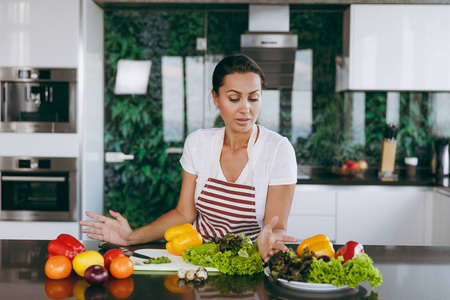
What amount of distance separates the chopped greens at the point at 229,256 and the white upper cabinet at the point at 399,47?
2411 millimetres

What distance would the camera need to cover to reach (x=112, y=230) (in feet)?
5.46

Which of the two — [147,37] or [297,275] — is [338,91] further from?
[297,275]

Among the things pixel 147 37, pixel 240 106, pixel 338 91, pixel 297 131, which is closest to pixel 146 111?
pixel 147 37

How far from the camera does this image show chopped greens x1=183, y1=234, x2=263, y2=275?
4.36ft

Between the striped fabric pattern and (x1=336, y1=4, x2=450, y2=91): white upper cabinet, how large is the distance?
195cm

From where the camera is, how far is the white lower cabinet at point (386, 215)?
3.25 metres

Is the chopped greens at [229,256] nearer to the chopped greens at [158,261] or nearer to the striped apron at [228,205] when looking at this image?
the chopped greens at [158,261]

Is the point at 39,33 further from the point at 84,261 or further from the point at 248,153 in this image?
the point at 84,261

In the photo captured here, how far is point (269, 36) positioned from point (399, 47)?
0.95 m

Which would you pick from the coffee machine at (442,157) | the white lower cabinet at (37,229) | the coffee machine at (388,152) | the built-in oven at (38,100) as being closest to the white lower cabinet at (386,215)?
the coffee machine at (388,152)

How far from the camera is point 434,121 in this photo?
3.86 m

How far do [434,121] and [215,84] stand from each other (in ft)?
8.63

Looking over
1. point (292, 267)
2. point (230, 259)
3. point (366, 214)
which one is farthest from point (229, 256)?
point (366, 214)

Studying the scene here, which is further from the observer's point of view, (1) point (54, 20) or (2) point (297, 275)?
(1) point (54, 20)
